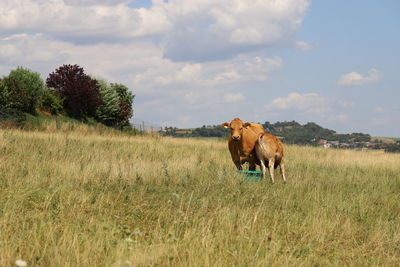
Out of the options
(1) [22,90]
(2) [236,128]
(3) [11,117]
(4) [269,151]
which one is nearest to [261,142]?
(4) [269,151]

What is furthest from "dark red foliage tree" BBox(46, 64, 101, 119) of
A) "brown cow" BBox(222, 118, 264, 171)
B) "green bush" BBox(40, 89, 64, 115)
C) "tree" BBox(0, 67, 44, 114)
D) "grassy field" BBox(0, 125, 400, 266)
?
"brown cow" BBox(222, 118, 264, 171)

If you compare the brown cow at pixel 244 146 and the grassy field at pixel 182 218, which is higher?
the brown cow at pixel 244 146

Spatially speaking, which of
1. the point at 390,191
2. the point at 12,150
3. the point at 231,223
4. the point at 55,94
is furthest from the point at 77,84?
the point at 231,223

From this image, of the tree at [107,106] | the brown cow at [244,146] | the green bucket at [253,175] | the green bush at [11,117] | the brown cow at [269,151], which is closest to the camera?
the green bucket at [253,175]

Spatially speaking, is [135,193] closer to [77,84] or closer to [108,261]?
[108,261]

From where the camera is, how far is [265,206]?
9484 millimetres

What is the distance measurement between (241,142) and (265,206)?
15.8 ft

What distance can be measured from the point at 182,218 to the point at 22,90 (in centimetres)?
2942

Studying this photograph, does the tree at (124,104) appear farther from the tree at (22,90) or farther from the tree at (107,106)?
the tree at (22,90)

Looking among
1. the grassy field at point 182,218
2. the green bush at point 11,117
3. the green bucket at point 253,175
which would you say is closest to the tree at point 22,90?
the green bush at point 11,117

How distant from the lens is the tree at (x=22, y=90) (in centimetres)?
3376

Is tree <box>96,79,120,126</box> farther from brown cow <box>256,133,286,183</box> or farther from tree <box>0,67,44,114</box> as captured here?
brown cow <box>256,133,286,183</box>

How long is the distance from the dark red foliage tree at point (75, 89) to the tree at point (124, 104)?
362 cm

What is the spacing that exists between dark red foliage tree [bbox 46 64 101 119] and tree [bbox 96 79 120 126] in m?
1.48
